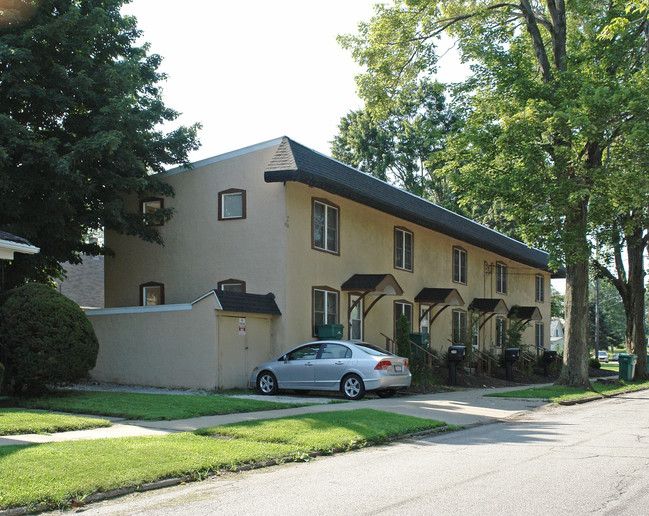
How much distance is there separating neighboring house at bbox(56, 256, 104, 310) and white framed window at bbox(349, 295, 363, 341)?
52.8ft

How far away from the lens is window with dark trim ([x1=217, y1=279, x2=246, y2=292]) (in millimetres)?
21281

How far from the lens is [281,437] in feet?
34.8

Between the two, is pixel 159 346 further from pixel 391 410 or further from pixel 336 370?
pixel 391 410

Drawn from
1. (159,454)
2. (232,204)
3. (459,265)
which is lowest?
(159,454)

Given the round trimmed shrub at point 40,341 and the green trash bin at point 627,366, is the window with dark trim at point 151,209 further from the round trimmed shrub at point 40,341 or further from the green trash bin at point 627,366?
the green trash bin at point 627,366

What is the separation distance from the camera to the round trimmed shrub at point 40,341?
14461mm

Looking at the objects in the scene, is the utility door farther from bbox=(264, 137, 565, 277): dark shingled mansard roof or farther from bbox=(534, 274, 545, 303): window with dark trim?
bbox=(534, 274, 545, 303): window with dark trim

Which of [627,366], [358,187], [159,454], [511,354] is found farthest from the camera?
[627,366]

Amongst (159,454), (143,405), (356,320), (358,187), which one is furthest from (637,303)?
(159,454)

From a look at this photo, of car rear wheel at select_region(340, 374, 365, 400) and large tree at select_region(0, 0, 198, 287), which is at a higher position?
large tree at select_region(0, 0, 198, 287)

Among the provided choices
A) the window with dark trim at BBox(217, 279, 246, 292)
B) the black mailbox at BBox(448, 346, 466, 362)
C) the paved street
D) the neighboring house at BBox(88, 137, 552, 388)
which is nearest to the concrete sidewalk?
the black mailbox at BBox(448, 346, 466, 362)

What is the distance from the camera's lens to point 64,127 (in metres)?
20.4

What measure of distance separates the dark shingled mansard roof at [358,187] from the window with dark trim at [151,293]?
5.95 metres

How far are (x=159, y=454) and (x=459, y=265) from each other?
25.2 meters
